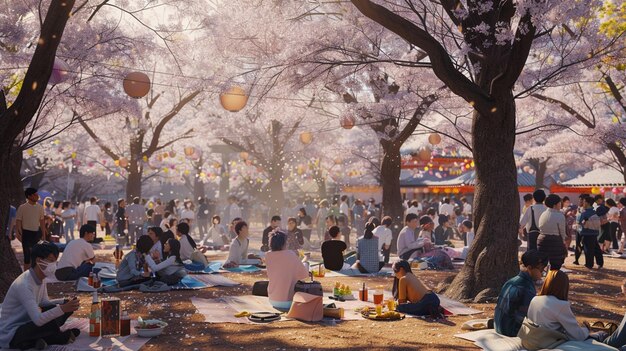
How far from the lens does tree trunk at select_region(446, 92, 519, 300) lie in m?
11.2

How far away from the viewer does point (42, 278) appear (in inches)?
285

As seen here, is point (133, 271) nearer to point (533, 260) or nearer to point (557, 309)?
point (533, 260)

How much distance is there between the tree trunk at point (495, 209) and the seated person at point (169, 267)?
5.23 meters

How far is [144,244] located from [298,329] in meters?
4.05

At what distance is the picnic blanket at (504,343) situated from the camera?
6.49 m

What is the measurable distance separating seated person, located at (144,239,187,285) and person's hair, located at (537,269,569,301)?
7.66m

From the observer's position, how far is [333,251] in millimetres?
14578

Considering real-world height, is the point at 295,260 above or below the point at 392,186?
below

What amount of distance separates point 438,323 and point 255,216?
36.3 metres

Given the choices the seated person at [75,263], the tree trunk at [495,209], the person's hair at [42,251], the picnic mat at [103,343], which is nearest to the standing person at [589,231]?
the tree trunk at [495,209]

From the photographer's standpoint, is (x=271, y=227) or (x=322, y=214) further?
(x=322, y=214)

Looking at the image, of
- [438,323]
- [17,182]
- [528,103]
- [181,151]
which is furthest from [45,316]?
[181,151]

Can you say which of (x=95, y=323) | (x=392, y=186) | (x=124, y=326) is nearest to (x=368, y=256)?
(x=392, y=186)

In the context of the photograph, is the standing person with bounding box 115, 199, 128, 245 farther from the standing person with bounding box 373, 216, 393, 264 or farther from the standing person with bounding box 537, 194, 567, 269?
the standing person with bounding box 537, 194, 567, 269
